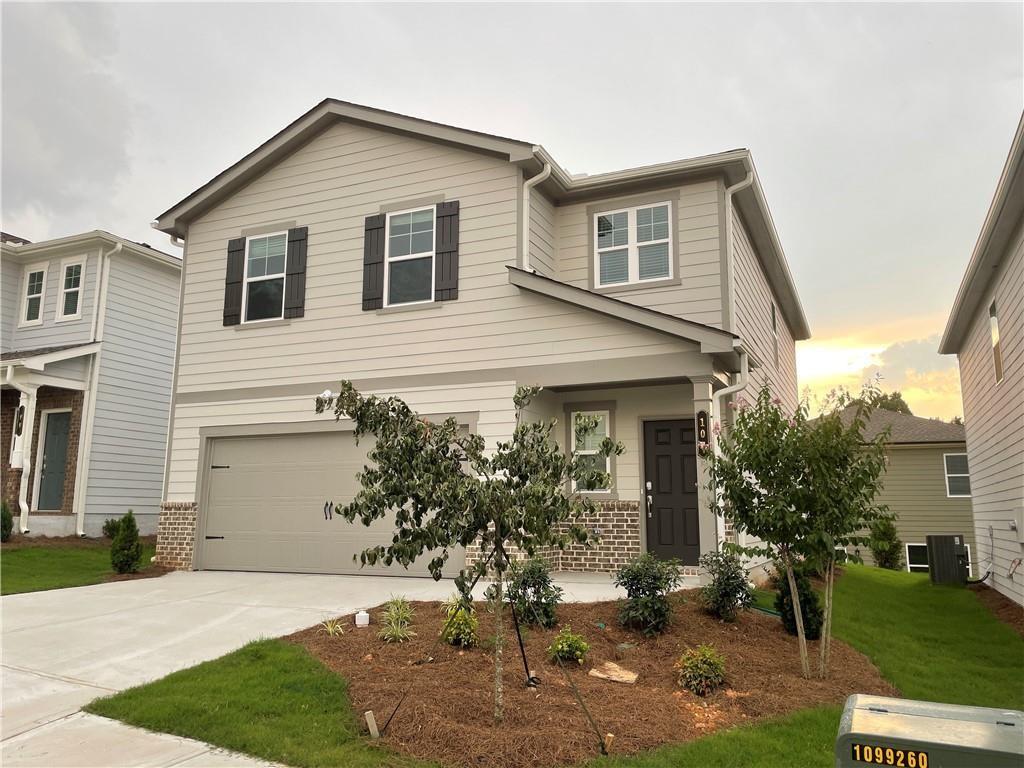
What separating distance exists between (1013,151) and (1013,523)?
20.3ft

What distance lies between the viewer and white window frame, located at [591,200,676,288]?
1147 cm

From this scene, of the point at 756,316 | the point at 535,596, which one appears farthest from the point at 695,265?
the point at 535,596

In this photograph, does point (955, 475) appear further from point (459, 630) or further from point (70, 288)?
point (70, 288)

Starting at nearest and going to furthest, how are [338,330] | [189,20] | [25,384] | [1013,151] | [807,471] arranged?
[807,471], [1013,151], [338,330], [189,20], [25,384]

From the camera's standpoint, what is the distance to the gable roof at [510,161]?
1123cm

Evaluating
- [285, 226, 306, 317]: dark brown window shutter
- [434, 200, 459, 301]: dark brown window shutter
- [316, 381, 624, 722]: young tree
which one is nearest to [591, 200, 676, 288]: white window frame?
[434, 200, 459, 301]: dark brown window shutter

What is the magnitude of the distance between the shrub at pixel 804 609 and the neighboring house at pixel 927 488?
17.8 meters

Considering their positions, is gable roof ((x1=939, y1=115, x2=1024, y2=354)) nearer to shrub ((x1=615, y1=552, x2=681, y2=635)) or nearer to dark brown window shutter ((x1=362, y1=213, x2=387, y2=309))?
shrub ((x1=615, y1=552, x2=681, y2=635))

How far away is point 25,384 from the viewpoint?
1577 centimetres

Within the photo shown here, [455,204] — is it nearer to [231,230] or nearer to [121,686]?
→ [231,230]

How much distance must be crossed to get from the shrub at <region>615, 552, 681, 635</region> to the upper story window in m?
16.8

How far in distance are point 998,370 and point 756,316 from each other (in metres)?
3.97

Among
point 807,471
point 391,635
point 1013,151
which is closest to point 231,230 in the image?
point 391,635

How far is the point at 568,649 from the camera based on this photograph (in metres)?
6.41
